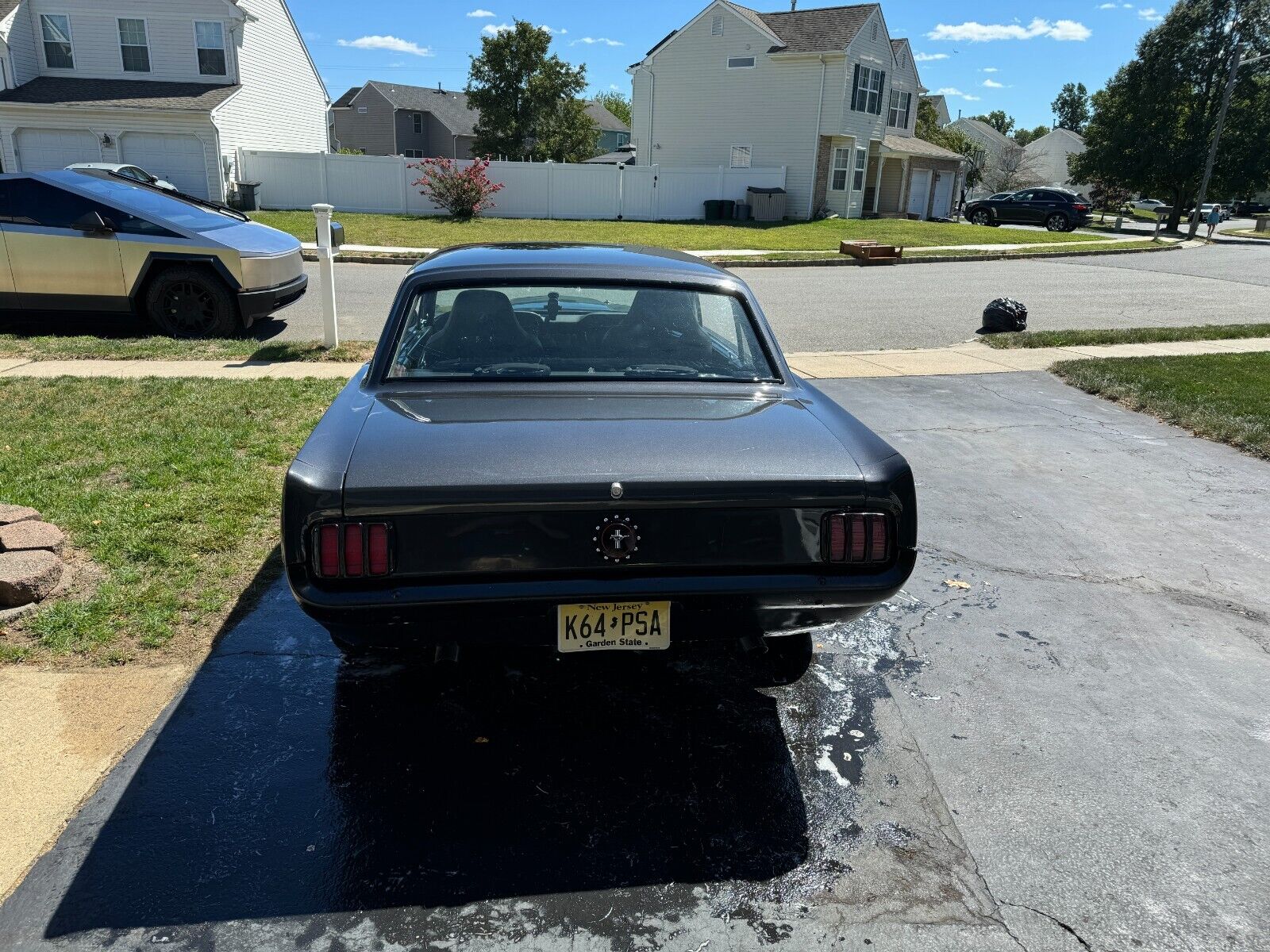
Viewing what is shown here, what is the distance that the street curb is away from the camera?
60.0ft

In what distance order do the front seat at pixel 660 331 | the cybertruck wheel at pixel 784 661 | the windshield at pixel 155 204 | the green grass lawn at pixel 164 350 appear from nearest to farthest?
1. the cybertruck wheel at pixel 784 661
2. the front seat at pixel 660 331
3. the green grass lawn at pixel 164 350
4. the windshield at pixel 155 204

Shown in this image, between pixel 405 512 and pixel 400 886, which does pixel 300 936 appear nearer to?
Answer: pixel 400 886

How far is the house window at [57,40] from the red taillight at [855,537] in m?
32.3

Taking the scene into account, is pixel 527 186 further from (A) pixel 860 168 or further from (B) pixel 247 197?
(A) pixel 860 168

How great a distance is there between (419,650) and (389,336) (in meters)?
1.32

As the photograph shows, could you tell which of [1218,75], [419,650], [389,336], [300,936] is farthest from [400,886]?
[1218,75]

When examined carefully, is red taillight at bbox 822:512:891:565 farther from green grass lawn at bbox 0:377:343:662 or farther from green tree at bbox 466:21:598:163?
green tree at bbox 466:21:598:163

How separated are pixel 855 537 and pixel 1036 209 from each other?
41.1 m

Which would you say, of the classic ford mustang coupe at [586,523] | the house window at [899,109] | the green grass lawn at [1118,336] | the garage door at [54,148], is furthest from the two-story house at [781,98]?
the classic ford mustang coupe at [586,523]

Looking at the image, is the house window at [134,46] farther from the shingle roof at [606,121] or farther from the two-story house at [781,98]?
the shingle roof at [606,121]

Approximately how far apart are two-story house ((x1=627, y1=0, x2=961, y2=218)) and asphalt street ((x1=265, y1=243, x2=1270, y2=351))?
41.0 ft

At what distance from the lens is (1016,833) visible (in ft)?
9.58

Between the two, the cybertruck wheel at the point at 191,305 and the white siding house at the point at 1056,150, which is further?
the white siding house at the point at 1056,150

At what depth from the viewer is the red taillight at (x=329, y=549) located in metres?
Result: 2.79
